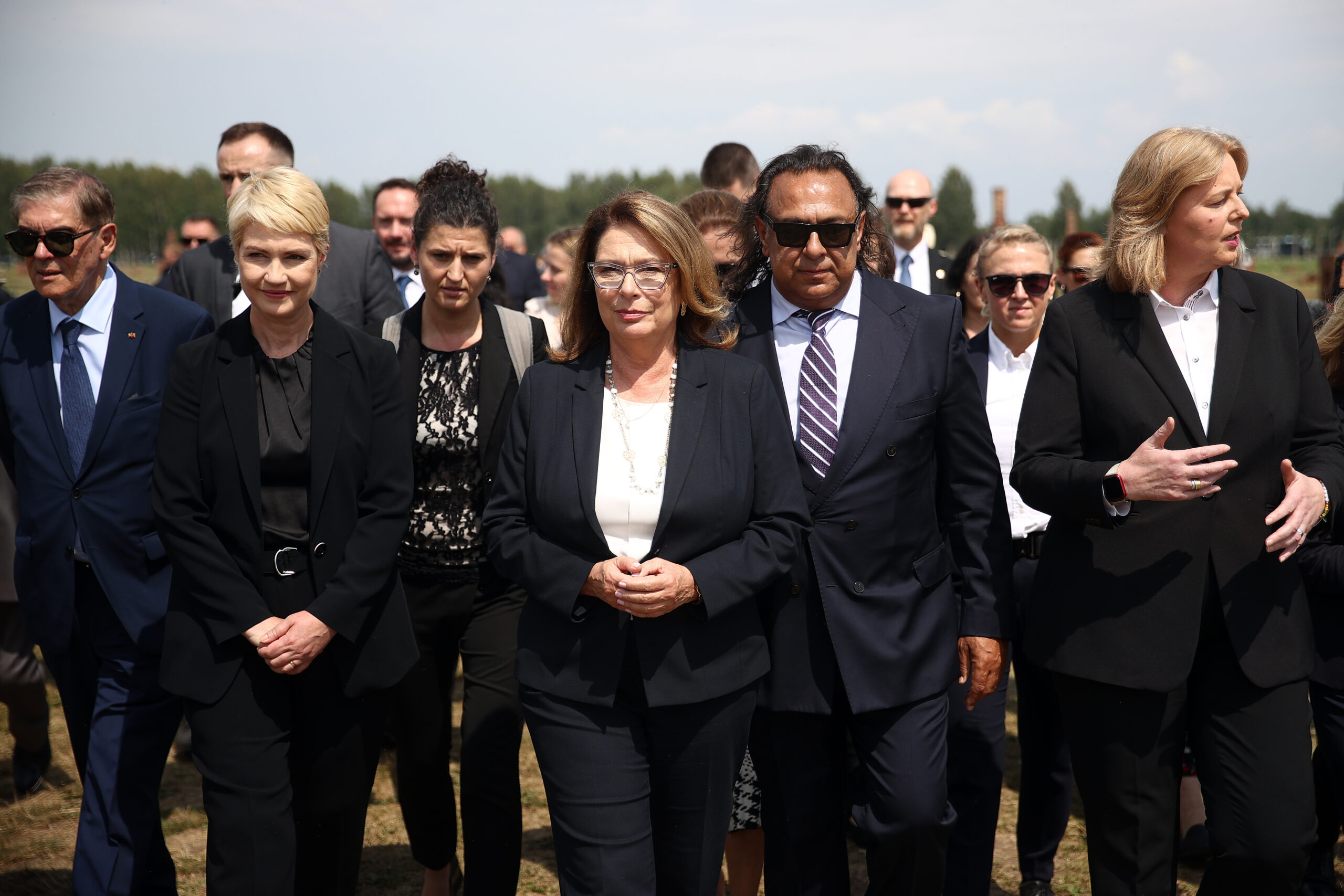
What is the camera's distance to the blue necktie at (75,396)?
3.69 meters

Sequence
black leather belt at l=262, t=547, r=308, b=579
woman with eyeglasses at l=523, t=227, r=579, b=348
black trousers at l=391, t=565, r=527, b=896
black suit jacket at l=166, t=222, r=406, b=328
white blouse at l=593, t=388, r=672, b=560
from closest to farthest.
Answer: white blouse at l=593, t=388, r=672, b=560
black leather belt at l=262, t=547, r=308, b=579
black trousers at l=391, t=565, r=527, b=896
black suit jacket at l=166, t=222, r=406, b=328
woman with eyeglasses at l=523, t=227, r=579, b=348

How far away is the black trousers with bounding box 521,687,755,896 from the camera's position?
116 inches

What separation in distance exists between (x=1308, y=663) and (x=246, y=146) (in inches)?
204

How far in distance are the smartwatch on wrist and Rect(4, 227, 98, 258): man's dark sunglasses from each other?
3311 mm

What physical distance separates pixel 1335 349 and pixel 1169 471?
1.37 m

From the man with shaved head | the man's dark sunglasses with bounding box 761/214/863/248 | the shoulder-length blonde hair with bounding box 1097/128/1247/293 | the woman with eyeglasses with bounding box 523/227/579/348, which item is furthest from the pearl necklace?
the woman with eyeglasses with bounding box 523/227/579/348

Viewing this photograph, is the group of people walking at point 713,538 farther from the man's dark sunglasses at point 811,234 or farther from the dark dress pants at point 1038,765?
the dark dress pants at point 1038,765

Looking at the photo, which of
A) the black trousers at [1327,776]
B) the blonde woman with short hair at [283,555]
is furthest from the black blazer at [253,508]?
the black trousers at [1327,776]

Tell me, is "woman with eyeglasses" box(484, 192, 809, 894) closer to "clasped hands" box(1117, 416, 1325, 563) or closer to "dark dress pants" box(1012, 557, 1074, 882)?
"clasped hands" box(1117, 416, 1325, 563)

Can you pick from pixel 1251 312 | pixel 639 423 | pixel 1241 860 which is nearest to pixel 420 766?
pixel 639 423

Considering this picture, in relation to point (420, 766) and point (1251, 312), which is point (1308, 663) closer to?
point (1251, 312)

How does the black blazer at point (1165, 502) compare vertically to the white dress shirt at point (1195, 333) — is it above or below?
below

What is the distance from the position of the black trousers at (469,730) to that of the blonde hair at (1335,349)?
2.86 meters

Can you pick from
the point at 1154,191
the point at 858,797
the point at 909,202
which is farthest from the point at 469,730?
the point at 909,202
